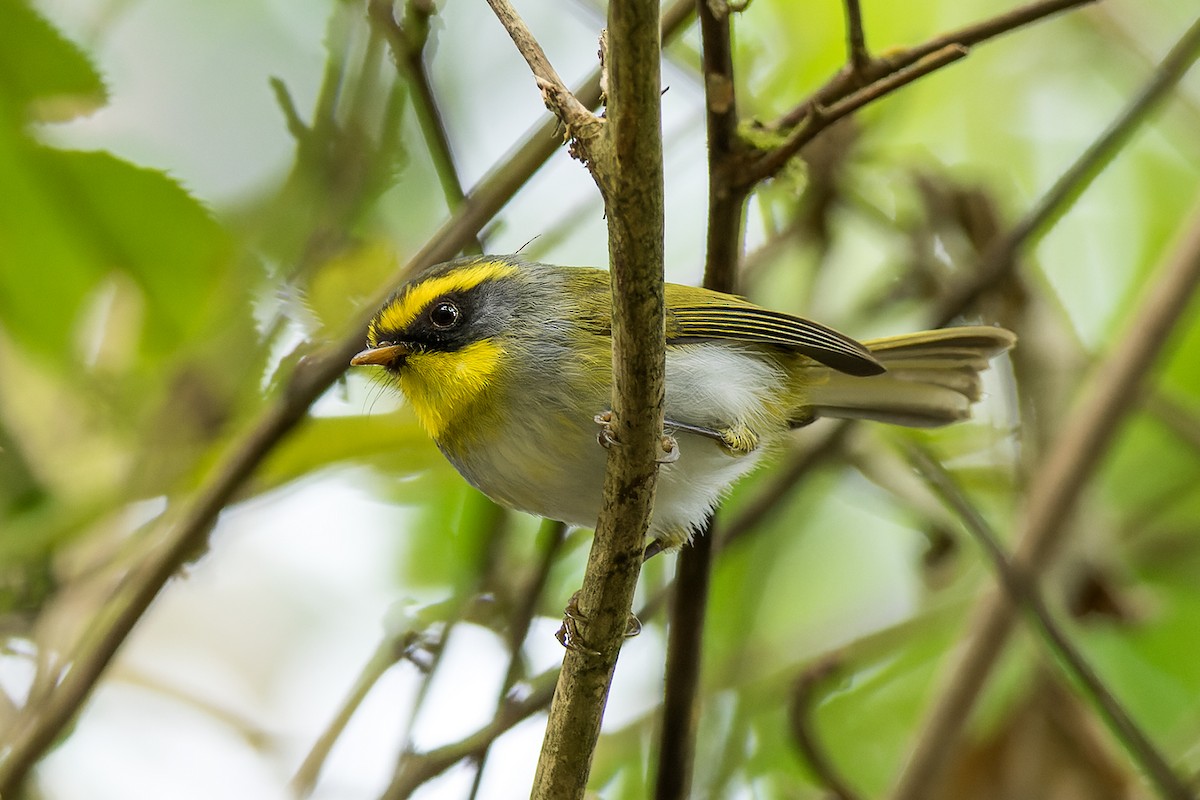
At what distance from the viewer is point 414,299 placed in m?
2.89

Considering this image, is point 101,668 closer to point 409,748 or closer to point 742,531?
point 409,748

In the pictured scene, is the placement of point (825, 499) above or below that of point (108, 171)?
above

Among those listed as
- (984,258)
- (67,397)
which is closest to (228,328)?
(67,397)

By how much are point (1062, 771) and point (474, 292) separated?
1.97 m

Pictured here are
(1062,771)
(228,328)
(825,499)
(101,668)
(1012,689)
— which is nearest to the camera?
(101,668)

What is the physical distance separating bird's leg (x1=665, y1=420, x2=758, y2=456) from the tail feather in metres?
0.48

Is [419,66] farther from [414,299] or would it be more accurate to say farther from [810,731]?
[810,731]

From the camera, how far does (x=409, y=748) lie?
2.67m

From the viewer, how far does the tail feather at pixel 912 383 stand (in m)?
3.41

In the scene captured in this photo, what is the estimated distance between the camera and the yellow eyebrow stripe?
9.41 ft

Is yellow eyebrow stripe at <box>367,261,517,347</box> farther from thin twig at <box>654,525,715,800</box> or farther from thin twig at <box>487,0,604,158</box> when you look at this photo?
thin twig at <box>487,0,604,158</box>

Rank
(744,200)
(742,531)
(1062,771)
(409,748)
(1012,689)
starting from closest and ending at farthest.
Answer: (744,200), (409,748), (1062,771), (742,531), (1012,689)

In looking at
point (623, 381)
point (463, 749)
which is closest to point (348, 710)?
point (463, 749)

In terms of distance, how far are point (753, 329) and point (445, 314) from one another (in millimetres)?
755
